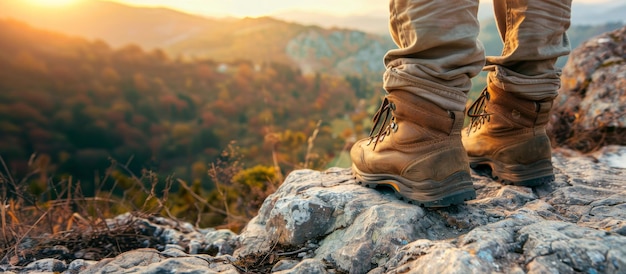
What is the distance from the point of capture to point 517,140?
189 cm

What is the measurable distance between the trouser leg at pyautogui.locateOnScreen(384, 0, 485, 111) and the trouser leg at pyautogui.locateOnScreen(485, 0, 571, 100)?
37 centimetres

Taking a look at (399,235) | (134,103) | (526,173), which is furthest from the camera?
(134,103)

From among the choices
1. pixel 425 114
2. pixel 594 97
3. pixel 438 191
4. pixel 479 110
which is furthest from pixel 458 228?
pixel 594 97

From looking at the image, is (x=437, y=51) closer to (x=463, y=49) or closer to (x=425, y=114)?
(x=463, y=49)

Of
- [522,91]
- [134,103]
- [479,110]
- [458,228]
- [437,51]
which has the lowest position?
[134,103]

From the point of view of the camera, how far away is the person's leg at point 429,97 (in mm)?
1439

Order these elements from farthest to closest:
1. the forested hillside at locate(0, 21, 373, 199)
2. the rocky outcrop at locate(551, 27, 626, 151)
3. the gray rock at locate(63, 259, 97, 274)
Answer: the forested hillside at locate(0, 21, 373, 199) < the rocky outcrop at locate(551, 27, 626, 151) < the gray rock at locate(63, 259, 97, 274)

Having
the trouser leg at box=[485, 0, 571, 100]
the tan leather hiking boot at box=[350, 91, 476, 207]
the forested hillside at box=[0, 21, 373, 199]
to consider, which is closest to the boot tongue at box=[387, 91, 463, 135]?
the tan leather hiking boot at box=[350, 91, 476, 207]

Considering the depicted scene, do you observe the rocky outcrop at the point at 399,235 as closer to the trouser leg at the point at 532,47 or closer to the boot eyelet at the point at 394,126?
the boot eyelet at the point at 394,126

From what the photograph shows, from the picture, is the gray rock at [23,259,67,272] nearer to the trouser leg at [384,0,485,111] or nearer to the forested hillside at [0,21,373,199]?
the trouser leg at [384,0,485,111]

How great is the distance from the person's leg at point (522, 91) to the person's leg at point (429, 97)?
30cm

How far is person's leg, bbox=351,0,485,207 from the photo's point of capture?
4.72 ft

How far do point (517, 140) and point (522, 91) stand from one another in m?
0.27

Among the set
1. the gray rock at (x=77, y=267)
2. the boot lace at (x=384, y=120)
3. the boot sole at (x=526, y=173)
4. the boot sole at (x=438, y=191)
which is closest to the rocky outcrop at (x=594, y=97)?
the boot sole at (x=526, y=173)
